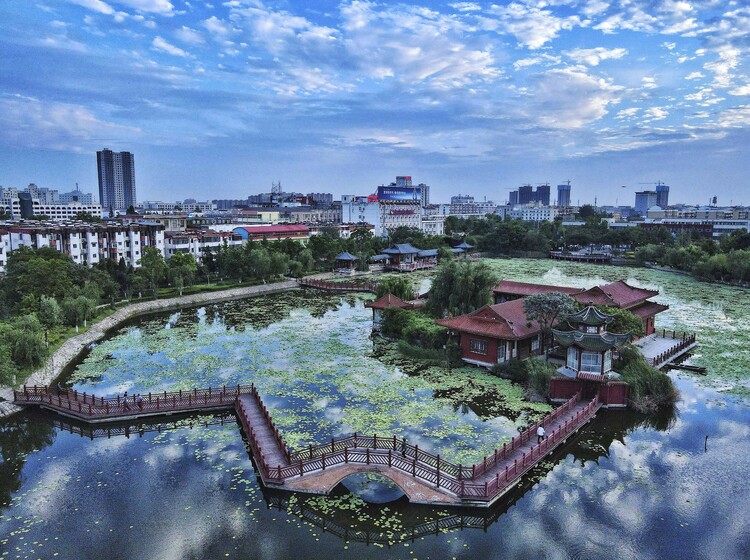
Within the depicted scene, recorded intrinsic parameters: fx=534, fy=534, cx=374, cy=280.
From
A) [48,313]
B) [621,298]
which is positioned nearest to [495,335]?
[621,298]

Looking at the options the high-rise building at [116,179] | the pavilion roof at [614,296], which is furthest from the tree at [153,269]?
the high-rise building at [116,179]

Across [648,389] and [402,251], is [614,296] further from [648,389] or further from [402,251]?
[402,251]

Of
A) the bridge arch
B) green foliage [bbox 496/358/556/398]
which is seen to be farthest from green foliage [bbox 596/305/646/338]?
the bridge arch

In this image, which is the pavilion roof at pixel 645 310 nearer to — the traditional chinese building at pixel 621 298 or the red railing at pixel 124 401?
the traditional chinese building at pixel 621 298

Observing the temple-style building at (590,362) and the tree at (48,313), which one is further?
the tree at (48,313)

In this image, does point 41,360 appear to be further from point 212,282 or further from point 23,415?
point 212,282
